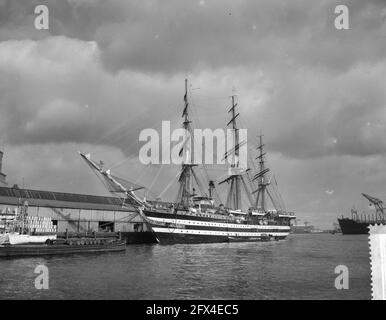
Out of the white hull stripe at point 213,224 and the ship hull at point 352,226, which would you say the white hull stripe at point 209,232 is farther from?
the ship hull at point 352,226

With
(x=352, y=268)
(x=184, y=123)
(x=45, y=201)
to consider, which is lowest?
(x=352, y=268)

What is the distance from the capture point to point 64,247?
145 ft

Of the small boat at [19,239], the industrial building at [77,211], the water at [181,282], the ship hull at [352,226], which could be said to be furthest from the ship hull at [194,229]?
the ship hull at [352,226]

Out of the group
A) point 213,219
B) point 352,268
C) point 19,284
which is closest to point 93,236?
point 213,219

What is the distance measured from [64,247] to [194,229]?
27.6m

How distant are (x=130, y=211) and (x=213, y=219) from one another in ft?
57.3

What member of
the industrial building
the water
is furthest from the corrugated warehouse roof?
the water

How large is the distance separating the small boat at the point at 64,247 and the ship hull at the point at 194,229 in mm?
12041

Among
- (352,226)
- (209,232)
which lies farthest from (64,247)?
(352,226)

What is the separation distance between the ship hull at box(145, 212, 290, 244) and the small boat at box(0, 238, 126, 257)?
12041 mm

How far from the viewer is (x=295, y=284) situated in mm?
24078

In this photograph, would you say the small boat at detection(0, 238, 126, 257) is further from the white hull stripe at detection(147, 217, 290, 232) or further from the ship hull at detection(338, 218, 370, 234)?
the ship hull at detection(338, 218, 370, 234)
